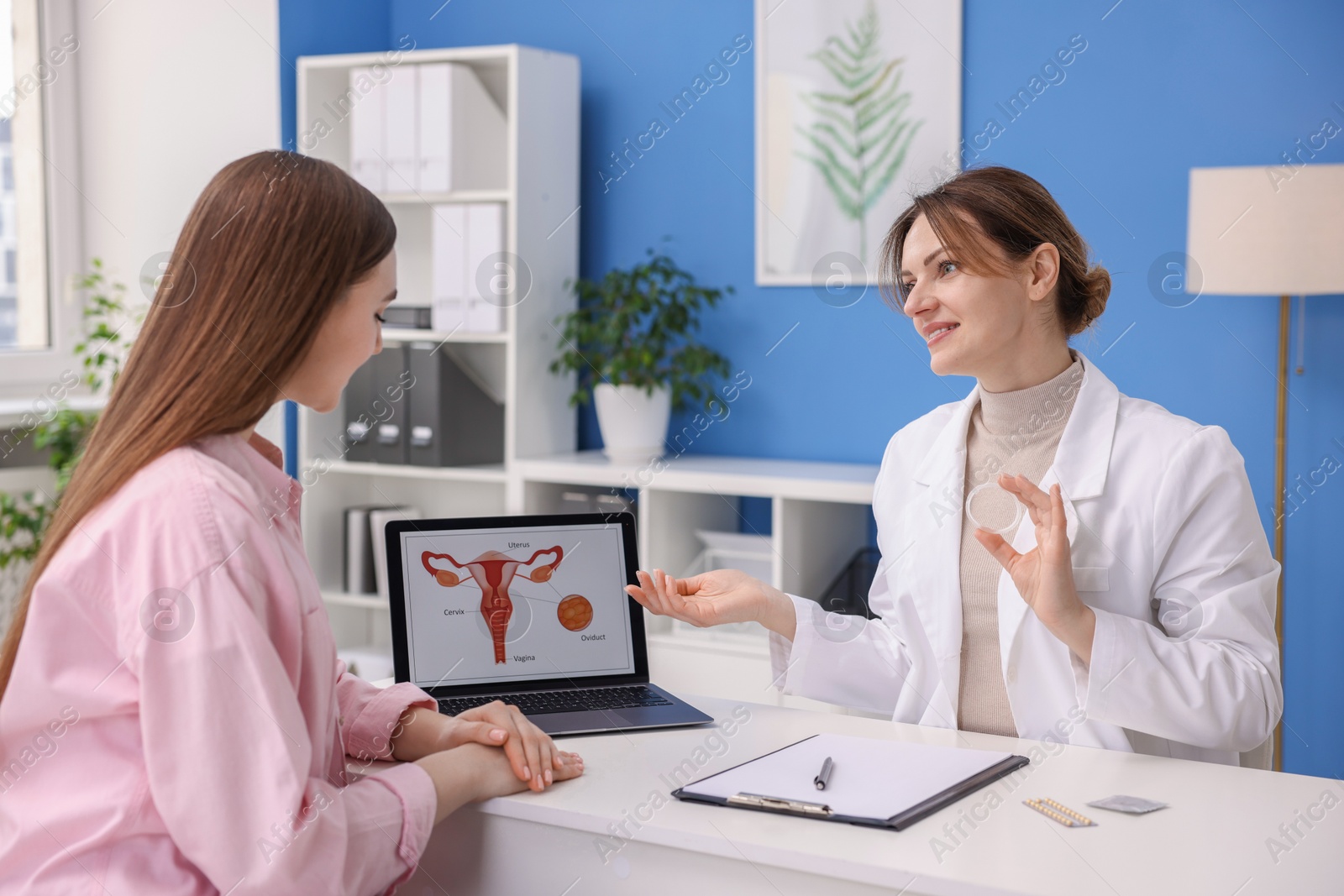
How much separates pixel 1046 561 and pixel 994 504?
0.36m

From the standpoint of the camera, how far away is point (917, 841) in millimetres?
1098

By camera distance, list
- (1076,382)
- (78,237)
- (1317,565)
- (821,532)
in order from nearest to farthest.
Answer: (1076,382), (1317,565), (821,532), (78,237)

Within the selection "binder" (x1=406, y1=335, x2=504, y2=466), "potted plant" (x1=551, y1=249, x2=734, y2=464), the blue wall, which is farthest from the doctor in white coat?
"binder" (x1=406, y1=335, x2=504, y2=466)

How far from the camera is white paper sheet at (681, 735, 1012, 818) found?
1.19m

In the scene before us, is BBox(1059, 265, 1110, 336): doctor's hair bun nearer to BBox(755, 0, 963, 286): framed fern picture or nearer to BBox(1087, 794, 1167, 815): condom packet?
BBox(1087, 794, 1167, 815): condom packet

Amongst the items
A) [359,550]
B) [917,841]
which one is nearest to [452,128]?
[359,550]

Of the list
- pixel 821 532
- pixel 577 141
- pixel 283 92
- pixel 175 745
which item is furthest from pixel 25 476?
pixel 175 745

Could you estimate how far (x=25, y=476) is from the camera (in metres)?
3.37

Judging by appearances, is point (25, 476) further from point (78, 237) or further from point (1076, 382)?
point (1076, 382)

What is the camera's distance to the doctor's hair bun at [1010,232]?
1.69 m

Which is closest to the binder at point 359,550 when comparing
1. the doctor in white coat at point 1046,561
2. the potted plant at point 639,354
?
the potted plant at point 639,354

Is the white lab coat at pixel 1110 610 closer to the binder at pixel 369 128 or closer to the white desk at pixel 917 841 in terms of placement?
the white desk at pixel 917 841

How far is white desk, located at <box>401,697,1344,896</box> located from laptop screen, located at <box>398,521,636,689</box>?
0.56 feet

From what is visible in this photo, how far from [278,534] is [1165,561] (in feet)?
3.62
